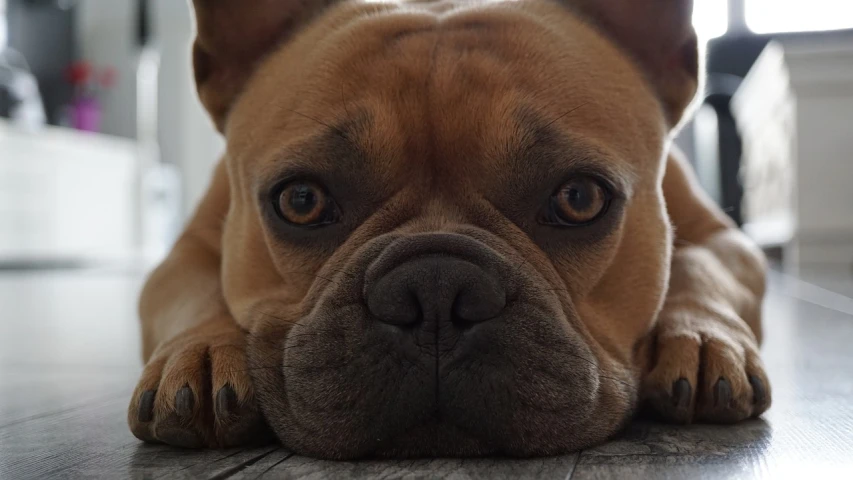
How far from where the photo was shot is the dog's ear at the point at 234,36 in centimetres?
180

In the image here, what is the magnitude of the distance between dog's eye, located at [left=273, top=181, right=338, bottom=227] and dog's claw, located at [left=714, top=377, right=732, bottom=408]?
2.19 feet

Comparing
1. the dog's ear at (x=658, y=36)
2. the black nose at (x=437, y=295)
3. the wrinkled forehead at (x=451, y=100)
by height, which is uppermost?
the dog's ear at (x=658, y=36)

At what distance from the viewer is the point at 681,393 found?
1379 mm

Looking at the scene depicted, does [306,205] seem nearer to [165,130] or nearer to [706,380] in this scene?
[706,380]

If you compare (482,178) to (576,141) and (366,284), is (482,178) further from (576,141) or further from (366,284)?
(366,284)

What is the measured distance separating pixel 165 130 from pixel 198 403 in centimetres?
1147

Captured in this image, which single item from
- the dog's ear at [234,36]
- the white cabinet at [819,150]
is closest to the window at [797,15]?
the white cabinet at [819,150]

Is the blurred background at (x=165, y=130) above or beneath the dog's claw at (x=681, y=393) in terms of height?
above

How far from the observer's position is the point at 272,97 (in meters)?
1.66

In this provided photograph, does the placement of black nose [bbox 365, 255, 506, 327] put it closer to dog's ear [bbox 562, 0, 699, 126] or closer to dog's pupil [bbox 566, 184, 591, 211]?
dog's pupil [bbox 566, 184, 591, 211]

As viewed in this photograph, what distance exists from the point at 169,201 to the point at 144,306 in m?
9.91

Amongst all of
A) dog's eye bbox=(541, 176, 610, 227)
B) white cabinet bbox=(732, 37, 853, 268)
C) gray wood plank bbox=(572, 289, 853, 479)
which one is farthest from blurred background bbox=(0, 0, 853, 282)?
dog's eye bbox=(541, 176, 610, 227)

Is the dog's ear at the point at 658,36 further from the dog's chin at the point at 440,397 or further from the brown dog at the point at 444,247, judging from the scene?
the dog's chin at the point at 440,397

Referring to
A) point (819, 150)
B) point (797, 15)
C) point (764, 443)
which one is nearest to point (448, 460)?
point (764, 443)
